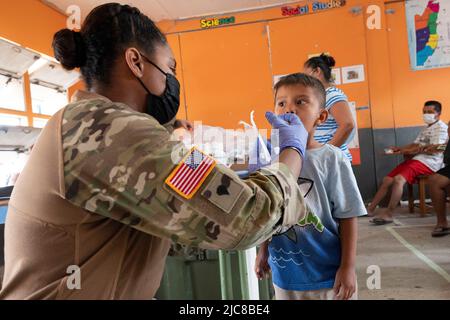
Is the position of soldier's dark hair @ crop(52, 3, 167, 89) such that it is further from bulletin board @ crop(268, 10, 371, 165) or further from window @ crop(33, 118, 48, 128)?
bulletin board @ crop(268, 10, 371, 165)

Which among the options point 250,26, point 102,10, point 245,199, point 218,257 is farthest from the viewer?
point 250,26

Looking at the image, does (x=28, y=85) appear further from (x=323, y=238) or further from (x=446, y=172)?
(x=446, y=172)

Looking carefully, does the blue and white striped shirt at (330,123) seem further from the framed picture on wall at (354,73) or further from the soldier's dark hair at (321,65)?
the framed picture on wall at (354,73)

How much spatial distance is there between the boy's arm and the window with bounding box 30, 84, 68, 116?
3963 millimetres

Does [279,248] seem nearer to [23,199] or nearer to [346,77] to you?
[23,199]

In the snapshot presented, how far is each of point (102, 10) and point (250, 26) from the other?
15.7 feet

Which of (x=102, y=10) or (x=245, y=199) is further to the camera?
(x=102, y=10)

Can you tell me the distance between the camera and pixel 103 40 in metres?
0.72

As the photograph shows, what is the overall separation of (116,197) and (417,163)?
4.12 metres

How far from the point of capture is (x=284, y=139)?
0.74 meters

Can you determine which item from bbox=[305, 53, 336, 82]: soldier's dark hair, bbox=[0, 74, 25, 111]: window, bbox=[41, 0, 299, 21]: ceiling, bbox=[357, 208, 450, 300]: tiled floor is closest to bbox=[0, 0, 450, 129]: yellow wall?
bbox=[41, 0, 299, 21]: ceiling

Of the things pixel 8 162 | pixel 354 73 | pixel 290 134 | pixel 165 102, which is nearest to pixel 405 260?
pixel 290 134

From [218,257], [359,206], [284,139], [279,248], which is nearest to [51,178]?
[284,139]

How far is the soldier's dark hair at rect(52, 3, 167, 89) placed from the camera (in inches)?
28.5
